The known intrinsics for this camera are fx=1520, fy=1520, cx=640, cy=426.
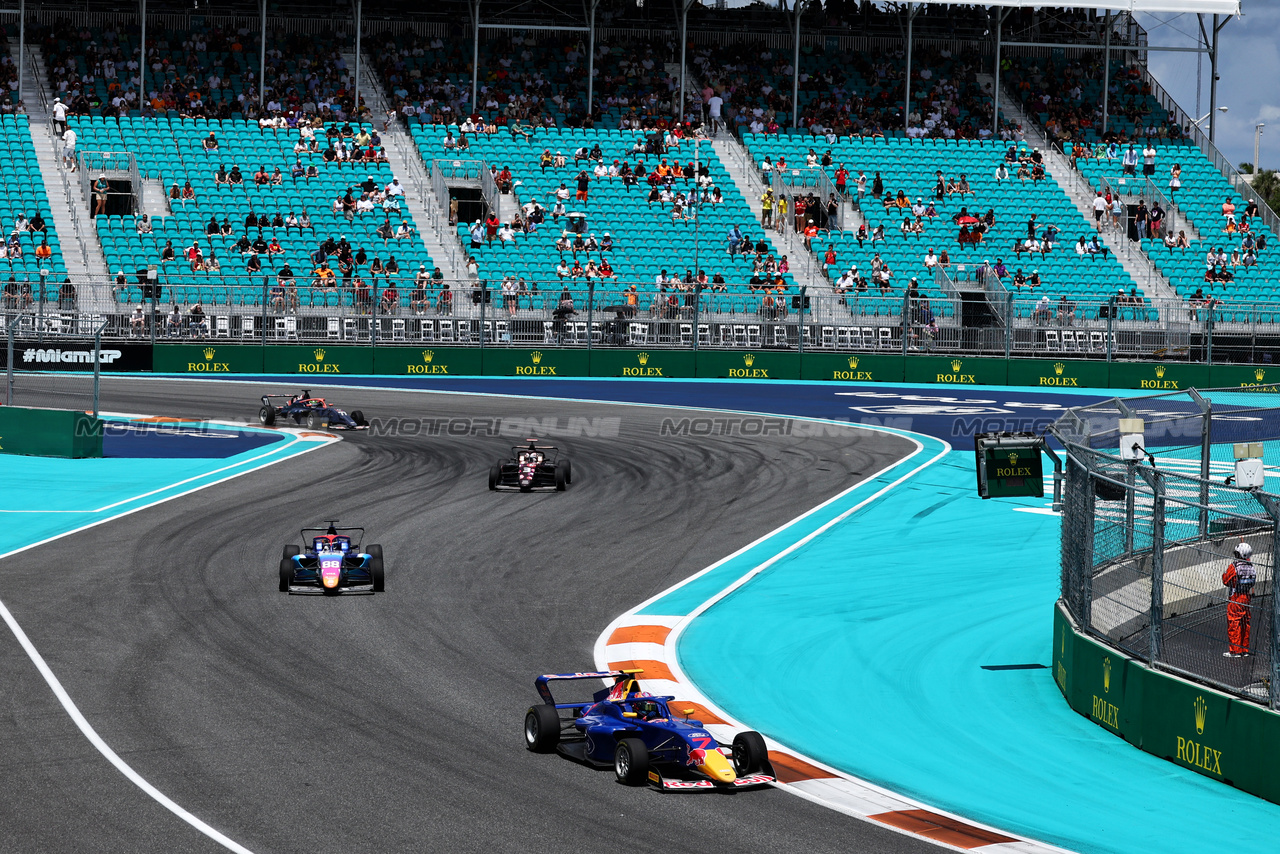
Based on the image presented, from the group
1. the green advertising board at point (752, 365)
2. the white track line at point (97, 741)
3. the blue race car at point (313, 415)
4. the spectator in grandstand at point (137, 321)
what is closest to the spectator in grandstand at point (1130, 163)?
the green advertising board at point (752, 365)

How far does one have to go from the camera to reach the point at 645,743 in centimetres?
1045

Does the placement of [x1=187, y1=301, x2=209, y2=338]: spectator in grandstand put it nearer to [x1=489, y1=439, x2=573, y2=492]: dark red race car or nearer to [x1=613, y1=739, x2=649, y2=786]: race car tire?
[x1=489, y1=439, x2=573, y2=492]: dark red race car

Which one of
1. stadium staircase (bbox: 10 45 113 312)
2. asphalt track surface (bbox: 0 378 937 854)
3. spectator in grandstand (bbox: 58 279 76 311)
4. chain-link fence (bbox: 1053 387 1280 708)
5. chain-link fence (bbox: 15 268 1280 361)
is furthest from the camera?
chain-link fence (bbox: 15 268 1280 361)

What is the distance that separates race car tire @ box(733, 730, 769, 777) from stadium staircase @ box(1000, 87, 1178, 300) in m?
40.2

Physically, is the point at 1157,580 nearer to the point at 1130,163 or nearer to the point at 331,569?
the point at 331,569

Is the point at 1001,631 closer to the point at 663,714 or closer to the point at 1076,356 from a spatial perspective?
the point at 663,714

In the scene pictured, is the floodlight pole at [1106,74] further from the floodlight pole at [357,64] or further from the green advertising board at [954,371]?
the floodlight pole at [357,64]

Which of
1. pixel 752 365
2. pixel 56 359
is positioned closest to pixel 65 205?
pixel 56 359

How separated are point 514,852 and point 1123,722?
5.11m

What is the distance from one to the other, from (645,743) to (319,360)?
3341 centimetres

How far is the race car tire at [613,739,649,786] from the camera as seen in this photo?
10.1m

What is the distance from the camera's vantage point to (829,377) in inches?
1779

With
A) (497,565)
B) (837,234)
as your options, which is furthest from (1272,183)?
(497,565)

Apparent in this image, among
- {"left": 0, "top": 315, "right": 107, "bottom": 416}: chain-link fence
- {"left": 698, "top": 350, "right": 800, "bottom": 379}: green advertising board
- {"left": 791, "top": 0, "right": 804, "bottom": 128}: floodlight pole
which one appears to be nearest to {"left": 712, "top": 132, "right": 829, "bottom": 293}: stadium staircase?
{"left": 698, "top": 350, "right": 800, "bottom": 379}: green advertising board
